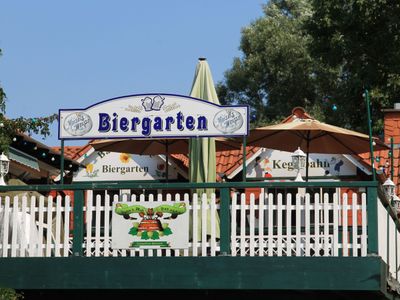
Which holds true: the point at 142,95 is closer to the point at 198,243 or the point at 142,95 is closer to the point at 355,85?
the point at 198,243

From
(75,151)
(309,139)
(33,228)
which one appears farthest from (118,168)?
(33,228)

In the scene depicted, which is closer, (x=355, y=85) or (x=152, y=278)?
(x=152, y=278)

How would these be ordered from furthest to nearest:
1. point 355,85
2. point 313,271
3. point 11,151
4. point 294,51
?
point 294,51, point 355,85, point 11,151, point 313,271

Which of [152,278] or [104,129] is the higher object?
[104,129]

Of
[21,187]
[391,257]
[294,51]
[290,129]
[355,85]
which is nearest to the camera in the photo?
[21,187]

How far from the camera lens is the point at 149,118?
1230cm

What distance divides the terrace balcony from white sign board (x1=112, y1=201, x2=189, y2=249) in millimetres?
87

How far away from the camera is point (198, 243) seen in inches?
454

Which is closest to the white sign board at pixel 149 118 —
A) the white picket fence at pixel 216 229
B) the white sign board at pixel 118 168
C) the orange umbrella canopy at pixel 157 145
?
the white picket fence at pixel 216 229

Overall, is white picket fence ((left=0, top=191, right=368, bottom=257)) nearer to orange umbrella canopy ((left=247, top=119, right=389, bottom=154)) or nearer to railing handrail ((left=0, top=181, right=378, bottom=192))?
railing handrail ((left=0, top=181, right=378, bottom=192))

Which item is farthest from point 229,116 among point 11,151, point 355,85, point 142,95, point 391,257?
point 355,85

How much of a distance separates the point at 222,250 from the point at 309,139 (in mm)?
4189

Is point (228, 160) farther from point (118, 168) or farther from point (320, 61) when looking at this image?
point (320, 61)

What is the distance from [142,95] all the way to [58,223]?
1893 mm
